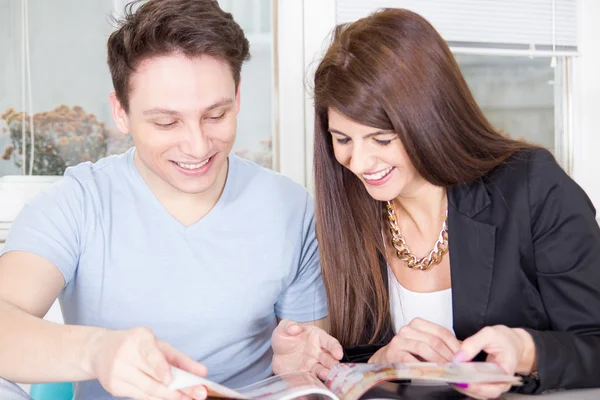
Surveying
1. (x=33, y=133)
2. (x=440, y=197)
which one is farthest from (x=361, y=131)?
(x=33, y=133)

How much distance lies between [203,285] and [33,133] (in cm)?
110

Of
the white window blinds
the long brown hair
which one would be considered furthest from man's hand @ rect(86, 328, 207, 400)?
the white window blinds

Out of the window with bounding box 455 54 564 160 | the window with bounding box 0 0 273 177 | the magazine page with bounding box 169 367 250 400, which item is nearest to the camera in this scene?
the magazine page with bounding box 169 367 250 400

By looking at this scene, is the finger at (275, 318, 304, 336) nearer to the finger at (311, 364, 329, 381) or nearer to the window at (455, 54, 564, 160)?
the finger at (311, 364, 329, 381)

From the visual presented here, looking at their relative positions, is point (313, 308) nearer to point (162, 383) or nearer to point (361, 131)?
point (361, 131)

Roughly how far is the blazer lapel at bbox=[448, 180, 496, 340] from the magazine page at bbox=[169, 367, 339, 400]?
0.43m

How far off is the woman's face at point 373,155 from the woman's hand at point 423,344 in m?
0.33

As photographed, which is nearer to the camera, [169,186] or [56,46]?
[169,186]

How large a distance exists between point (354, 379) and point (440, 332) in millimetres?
202

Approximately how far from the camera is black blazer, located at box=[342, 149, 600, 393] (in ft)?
4.30

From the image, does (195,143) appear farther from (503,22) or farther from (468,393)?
(503,22)

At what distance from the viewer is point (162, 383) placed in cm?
94

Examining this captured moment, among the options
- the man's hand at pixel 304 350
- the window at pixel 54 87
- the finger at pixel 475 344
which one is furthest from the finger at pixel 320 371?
the window at pixel 54 87

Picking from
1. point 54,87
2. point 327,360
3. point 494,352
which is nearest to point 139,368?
point 327,360
